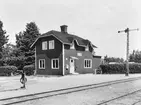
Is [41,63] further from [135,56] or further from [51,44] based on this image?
[135,56]

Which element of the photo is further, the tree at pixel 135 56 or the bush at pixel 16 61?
the tree at pixel 135 56

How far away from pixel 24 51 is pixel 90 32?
584 inches

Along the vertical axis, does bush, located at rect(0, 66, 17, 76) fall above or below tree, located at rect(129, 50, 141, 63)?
below

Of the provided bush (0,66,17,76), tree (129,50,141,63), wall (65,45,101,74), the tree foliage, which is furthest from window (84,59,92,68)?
tree (129,50,141,63)

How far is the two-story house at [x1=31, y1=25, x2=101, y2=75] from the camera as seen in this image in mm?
25281

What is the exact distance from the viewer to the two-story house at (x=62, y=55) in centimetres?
2528

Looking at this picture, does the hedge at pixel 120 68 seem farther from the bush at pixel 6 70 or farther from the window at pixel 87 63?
the bush at pixel 6 70

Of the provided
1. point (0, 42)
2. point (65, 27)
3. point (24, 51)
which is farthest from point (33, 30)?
point (65, 27)

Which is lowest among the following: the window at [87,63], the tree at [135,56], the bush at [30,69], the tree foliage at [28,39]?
the bush at [30,69]

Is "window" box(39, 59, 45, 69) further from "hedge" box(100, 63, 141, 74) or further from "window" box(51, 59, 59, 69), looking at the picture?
"hedge" box(100, 63, 141, 74)

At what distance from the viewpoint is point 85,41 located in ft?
99.5

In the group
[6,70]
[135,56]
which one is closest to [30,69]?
[6,70]

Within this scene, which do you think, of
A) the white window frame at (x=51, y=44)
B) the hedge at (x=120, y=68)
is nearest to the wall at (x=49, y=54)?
the white window frame at (x=51, y=44)

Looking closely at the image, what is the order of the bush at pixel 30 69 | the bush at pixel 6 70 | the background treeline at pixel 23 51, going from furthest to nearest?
the background treeline at pixel 23 51, the bush at pixel 30 69, the bush at pixel 6 70
